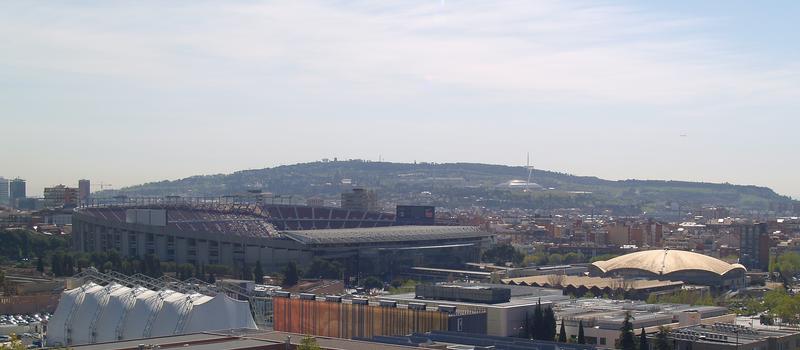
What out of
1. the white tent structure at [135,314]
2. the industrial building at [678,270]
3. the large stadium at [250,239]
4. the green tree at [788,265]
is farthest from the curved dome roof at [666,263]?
the white tent structure at [135,314]

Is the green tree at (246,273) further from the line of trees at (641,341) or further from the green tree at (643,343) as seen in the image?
the green tree at (643,343)

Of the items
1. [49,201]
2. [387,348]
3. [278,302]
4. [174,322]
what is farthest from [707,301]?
[49,201]

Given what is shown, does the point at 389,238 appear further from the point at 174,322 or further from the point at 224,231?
the point at 174,322

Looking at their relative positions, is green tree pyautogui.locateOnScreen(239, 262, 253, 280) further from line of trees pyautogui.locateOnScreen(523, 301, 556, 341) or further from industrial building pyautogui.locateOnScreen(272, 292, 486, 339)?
line of trees pyautogui.locateOnScreen(523, 301, 556, 341)

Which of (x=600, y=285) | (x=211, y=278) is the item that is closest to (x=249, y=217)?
(x=211, y=278)

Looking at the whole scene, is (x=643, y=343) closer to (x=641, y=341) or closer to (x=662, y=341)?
(x=641, y=341)

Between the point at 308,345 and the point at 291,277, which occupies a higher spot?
the point at 308,345
